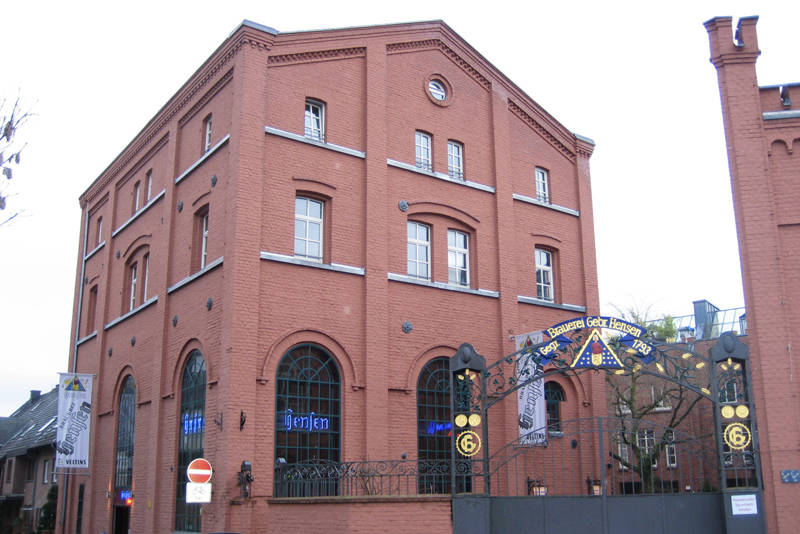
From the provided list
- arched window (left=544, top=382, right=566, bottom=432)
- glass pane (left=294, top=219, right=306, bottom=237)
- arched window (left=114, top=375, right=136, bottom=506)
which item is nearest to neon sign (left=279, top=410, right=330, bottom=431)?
glass pane (left=294, top=219, right=306, bottom=237)

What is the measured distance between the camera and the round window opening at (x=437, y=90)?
939 inches

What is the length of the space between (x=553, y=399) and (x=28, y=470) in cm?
2810

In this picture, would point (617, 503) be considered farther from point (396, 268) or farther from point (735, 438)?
point (396, 268)

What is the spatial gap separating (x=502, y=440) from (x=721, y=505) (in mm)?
7713

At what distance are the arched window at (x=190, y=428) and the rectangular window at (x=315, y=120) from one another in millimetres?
6158

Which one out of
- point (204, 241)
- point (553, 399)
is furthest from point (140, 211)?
point (553, 399)

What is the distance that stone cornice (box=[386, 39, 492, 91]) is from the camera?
23297 mm

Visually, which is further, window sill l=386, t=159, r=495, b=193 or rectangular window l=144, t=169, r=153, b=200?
rectangular window l=144, t=169, r=153, b=200

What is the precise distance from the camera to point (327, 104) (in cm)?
2147

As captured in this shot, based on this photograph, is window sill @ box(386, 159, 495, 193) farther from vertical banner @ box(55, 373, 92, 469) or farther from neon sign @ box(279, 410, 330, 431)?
vertical banner @ box(55, 373, 92, 469)

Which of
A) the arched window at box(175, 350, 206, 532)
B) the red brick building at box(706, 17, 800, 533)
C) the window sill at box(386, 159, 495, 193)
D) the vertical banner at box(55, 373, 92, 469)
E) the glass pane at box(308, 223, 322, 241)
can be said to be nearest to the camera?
the red brick building at box(706, 17, 800, 533)

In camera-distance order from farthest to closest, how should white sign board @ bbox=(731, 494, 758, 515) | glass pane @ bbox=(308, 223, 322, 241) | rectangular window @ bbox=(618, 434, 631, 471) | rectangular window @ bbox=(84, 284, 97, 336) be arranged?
rectangular window @ bbox=(84, 284, 97, 336), glass pane @ bbox=(308, 223, 322, 241), rectangular window @ bbox=(618, 434, 631, 471), white sign board @ bbox=(731, 494, 758, 515)

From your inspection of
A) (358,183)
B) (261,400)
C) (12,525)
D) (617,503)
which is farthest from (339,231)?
(12,525)

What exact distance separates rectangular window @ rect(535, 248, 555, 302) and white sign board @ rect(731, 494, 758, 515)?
430 inches
